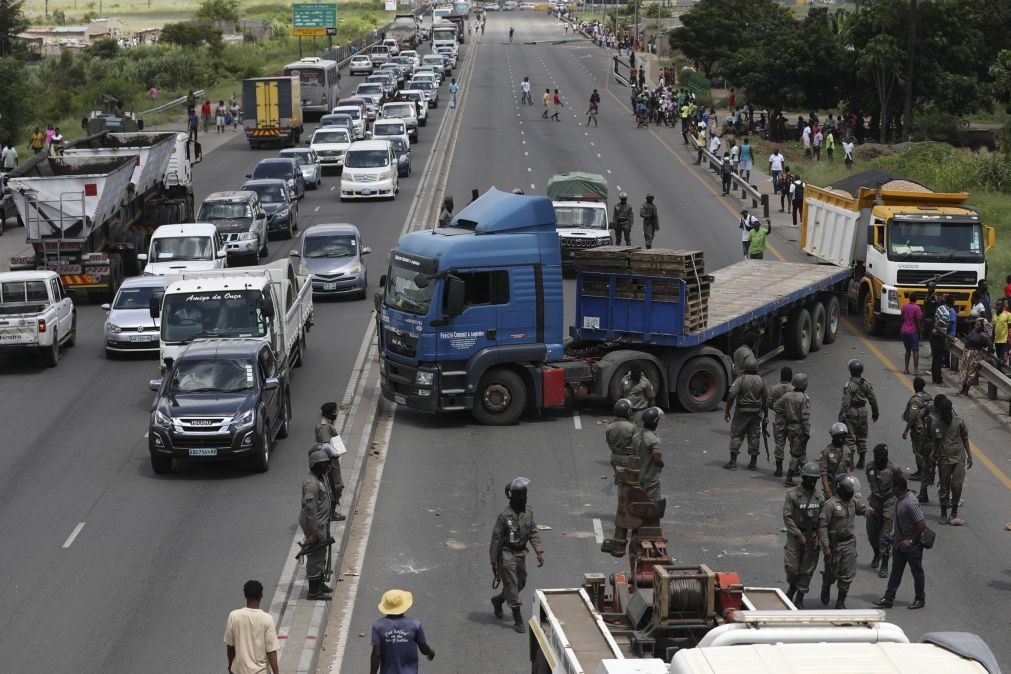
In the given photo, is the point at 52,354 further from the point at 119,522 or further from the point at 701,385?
the point at 701,385

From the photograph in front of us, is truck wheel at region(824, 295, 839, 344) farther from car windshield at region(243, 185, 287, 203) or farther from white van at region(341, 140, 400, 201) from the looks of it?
white van at region(341, 140, 400, 201)

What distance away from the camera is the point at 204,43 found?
137 metres

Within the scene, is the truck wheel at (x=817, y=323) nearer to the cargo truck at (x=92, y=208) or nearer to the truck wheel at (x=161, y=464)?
the truck wheel at (x=161, y=464)

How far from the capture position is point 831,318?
29.5m

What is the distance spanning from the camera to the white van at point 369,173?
4872 cm

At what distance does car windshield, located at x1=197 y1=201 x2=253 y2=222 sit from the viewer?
3803cm

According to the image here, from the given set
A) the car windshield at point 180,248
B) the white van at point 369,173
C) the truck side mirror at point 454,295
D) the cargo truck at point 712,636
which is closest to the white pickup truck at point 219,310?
the truck side mirror at point 454,295

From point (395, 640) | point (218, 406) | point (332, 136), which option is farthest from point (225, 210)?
point (395, 640)

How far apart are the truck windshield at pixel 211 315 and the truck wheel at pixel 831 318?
11.7 meters

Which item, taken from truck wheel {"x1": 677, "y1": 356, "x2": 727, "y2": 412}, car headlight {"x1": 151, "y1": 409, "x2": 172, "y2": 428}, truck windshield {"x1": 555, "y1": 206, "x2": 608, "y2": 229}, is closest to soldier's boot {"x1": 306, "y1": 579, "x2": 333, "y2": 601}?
car headlight {"x1": 151, "y1": 409, "x2": 172, "y2": 428}

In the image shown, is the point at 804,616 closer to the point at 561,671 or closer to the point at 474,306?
the point at 561,671

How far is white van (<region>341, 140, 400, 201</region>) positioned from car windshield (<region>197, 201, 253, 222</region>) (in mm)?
10323

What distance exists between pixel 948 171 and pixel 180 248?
30684mm

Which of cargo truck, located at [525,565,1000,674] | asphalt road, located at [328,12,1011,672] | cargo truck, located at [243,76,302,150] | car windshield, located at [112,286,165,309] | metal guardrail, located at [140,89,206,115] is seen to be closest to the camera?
cargo truck, located at [525,565,1000,674]
